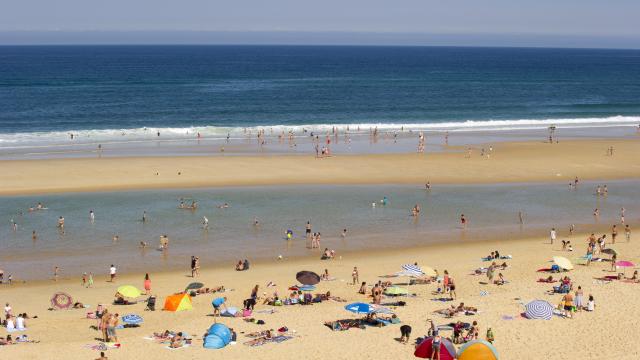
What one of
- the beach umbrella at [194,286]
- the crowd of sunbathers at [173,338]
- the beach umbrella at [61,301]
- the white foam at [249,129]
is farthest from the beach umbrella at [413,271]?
the white foam at [249,129]

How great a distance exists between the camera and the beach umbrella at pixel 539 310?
22.8m

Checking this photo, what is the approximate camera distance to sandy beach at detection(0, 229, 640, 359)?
67.3ft

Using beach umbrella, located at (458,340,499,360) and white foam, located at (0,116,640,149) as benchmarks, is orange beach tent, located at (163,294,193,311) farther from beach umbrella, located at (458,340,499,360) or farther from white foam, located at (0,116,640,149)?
white foam, located at (0,116,640,149)

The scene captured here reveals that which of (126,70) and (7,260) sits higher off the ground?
(126,70)

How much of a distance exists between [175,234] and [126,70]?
12214 centimetres

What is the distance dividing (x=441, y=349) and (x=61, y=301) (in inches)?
494

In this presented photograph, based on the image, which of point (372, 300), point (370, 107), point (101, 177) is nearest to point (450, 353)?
point (372, 300)

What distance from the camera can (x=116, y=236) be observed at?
112 feet

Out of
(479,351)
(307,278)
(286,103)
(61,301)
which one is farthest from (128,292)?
(286,103)

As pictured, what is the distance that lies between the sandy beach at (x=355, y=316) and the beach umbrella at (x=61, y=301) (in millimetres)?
395

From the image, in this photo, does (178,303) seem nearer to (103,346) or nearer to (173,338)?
(173,338)

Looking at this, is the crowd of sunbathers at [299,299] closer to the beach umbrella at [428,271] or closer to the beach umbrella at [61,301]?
the beach umbrella at [428,271]

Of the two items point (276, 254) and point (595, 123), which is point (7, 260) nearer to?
point (276, 254)

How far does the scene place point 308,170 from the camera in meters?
48.5
